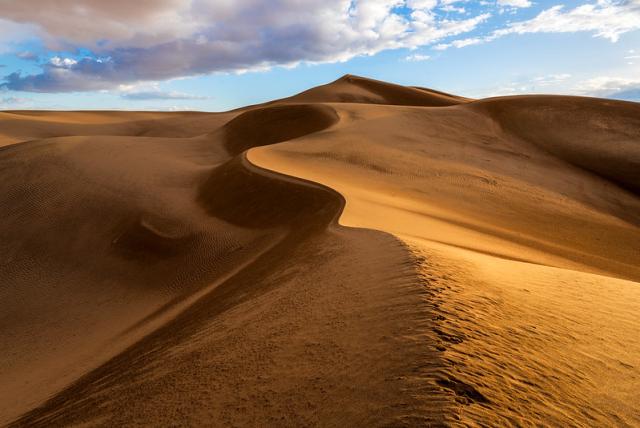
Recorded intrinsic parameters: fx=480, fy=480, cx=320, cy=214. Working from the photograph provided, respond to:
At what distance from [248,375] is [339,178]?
10115mm

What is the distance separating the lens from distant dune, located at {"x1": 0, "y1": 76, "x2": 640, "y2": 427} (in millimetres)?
3041

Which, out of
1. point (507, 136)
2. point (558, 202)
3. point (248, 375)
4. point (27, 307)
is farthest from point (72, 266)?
point (507, 136)

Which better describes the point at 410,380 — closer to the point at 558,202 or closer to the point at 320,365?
the point at 320,365

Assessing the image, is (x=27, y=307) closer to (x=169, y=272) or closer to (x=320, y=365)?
(x=169, y=272)

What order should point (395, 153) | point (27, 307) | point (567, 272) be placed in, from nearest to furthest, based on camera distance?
point (567, 272) → point (27, 307) → point (395, 153)

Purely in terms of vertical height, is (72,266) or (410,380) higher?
(410,380)

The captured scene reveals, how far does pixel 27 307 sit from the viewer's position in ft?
32.2

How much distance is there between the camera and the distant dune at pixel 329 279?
304 centimetres

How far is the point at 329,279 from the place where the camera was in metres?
5.20

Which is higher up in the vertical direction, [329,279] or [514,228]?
[329,279]

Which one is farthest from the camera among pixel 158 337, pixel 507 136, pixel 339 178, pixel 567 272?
pixel 507 136

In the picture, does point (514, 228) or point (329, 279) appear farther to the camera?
point (514, 228)

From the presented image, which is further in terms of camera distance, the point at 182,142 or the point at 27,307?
the point at 182,142

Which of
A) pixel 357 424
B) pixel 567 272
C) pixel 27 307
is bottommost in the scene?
pixel 27 307
